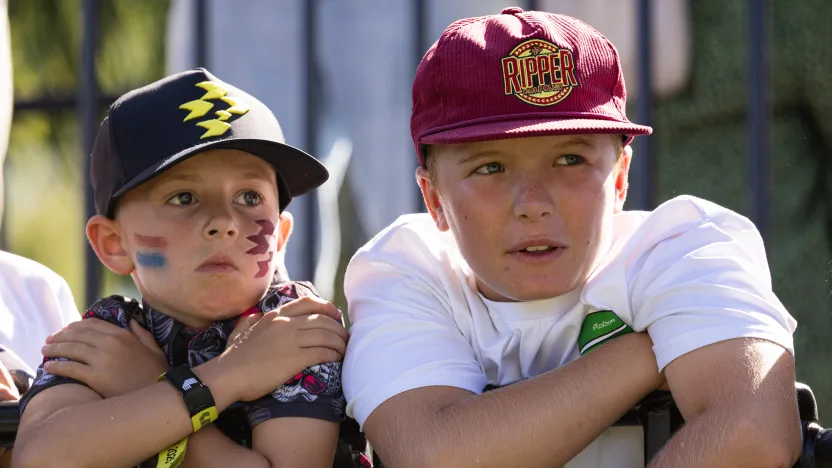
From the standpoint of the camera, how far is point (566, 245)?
2572mm

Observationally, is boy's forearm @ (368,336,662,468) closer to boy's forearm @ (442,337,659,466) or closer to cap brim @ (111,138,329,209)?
boy's forearm @ (442,337,659,466)

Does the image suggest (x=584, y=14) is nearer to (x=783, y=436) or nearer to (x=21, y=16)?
(x=21, y=16)

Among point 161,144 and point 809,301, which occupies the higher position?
point 161,144

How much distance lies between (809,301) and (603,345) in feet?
8.29

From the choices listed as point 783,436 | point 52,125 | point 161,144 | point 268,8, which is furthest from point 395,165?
point 783,436

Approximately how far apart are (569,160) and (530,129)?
0.59 ft

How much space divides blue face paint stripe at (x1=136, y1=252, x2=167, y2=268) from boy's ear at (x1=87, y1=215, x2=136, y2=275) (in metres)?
0.10

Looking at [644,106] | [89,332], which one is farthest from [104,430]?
[644,106]

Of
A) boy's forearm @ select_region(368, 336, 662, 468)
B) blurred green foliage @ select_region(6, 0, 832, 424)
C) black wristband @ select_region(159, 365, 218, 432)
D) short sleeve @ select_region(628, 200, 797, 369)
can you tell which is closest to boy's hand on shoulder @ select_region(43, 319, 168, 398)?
Answer: black wristband @ select_region(159, 365, 218, 432)

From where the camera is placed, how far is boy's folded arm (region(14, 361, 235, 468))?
246cm

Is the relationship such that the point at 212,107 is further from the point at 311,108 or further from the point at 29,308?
the point at 311,108

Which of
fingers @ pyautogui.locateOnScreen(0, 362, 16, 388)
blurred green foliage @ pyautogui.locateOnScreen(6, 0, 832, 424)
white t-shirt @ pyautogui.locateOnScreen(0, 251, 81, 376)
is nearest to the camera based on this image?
fingers @ pyautogui.locateOnScreen(0, 362, 16, 388)

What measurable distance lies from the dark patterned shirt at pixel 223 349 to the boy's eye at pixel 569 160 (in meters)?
0.66

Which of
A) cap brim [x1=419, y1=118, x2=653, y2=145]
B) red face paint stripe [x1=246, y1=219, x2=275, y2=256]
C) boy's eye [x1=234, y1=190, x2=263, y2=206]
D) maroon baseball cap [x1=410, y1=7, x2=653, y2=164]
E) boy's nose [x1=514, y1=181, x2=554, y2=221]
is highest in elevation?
maroon baseball cap [x1=410, y1=7, x2=653, y2=164]
